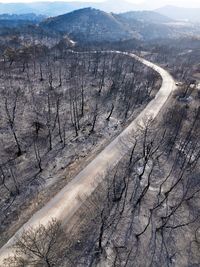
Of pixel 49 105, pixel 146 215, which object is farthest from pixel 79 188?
pixel 49 105

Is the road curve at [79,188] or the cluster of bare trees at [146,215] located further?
the road curve at [79,188]

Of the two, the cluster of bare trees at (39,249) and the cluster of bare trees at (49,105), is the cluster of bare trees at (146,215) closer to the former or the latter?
the cluster of bare trees at (39,249)

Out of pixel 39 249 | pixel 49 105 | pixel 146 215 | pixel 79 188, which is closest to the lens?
pixel 39 249

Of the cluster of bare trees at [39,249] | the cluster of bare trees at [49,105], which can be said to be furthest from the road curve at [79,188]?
the cluster of bare trees at [49,105]

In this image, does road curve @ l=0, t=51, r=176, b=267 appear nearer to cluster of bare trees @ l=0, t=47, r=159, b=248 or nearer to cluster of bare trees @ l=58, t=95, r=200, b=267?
cluster of bare trees @ l=58, t=95, r=200, b=267

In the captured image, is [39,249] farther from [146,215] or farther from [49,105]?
[49,105]

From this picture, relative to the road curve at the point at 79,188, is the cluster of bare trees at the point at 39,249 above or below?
above

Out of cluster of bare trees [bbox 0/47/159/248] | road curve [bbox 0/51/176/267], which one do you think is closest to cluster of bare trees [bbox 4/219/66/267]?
road curve [bbox 0/51/176/267]

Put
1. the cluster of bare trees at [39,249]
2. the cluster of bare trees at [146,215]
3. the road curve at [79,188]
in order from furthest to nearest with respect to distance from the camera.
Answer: the road curve at [79,188] < the cluster of bare trees at [146,215] < the cluster of bare trees at [39,249]

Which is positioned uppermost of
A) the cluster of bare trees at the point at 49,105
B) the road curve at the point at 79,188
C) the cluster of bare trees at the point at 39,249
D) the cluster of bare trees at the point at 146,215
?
the cluster of bare trees at the point at 39,249

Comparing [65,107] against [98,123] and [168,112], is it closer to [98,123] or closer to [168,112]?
[98,123]

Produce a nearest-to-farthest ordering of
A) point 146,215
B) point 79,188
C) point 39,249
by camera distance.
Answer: point 39,249 → point 146,215 → point 79,188
